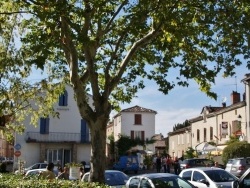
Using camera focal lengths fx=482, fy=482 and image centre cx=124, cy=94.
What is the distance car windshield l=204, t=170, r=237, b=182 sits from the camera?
18792mm

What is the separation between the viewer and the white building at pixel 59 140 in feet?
162

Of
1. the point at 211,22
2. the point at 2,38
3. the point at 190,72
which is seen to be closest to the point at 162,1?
the point at 211,22

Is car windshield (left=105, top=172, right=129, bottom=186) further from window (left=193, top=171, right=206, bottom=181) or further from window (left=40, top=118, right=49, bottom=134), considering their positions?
window (left=40, top=118, right=49, bottom=134)

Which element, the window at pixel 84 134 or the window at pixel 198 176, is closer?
the window at pixel 198 176

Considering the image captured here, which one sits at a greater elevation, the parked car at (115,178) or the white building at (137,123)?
the white building at (137,123)

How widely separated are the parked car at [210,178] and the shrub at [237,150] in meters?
18.2

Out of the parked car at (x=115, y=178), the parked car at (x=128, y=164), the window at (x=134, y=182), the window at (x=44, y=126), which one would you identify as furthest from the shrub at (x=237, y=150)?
the window at (x=134, y=182)

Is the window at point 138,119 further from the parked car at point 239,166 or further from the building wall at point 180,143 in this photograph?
the parked car at point 239,166

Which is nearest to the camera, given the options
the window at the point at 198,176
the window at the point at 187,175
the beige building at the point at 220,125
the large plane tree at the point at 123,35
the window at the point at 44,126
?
the large plane tree at the point at 123,35

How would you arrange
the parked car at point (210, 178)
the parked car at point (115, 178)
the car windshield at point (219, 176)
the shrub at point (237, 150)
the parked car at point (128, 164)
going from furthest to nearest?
1. the parked car at point (128, 164)
2. the shrub at point (237, 150)
3. the car windshield at point (219, 176)
4. the parked car at point (115, 178)
5. the parked car at point (210, 178)

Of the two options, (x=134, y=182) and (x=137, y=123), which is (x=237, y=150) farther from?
(x=137, y=123)

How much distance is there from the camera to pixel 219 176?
19.0 metres

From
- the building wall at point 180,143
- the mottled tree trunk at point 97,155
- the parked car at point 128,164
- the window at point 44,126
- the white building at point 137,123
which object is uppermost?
the white building at point 137,123

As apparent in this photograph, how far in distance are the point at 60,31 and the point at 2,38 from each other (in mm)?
6006
